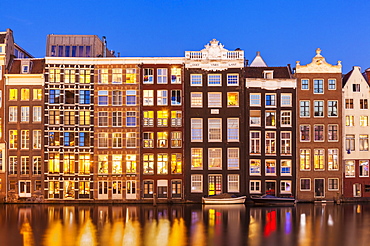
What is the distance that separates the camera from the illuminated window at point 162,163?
6450 cm

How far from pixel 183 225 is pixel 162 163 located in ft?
63.2

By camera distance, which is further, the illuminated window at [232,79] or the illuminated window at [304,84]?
the illuminated window at [304,84]

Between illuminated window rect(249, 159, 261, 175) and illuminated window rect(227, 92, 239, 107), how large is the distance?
27.5 feet

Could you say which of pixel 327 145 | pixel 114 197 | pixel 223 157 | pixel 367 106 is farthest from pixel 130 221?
pixel 367 106

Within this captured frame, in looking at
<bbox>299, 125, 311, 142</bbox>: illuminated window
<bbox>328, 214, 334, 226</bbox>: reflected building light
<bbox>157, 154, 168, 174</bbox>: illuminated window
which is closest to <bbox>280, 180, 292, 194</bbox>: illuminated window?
<bbox>299, 125, 311, 142</bbox>: illuminated window

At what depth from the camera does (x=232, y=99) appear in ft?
213

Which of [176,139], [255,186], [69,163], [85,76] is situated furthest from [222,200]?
[85,76]

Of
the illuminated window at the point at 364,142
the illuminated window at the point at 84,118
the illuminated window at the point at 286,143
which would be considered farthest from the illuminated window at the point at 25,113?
the illuminated window at the point at 364,142

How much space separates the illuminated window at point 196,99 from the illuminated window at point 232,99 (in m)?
3.95

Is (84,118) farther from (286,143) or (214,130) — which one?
(286,143)

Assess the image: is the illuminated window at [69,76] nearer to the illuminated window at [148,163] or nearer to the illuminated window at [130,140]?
the illuminated window at [130,140]

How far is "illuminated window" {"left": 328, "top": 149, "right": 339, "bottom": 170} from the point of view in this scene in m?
65.1

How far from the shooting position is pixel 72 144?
64.5 m

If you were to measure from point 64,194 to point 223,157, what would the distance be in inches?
897
